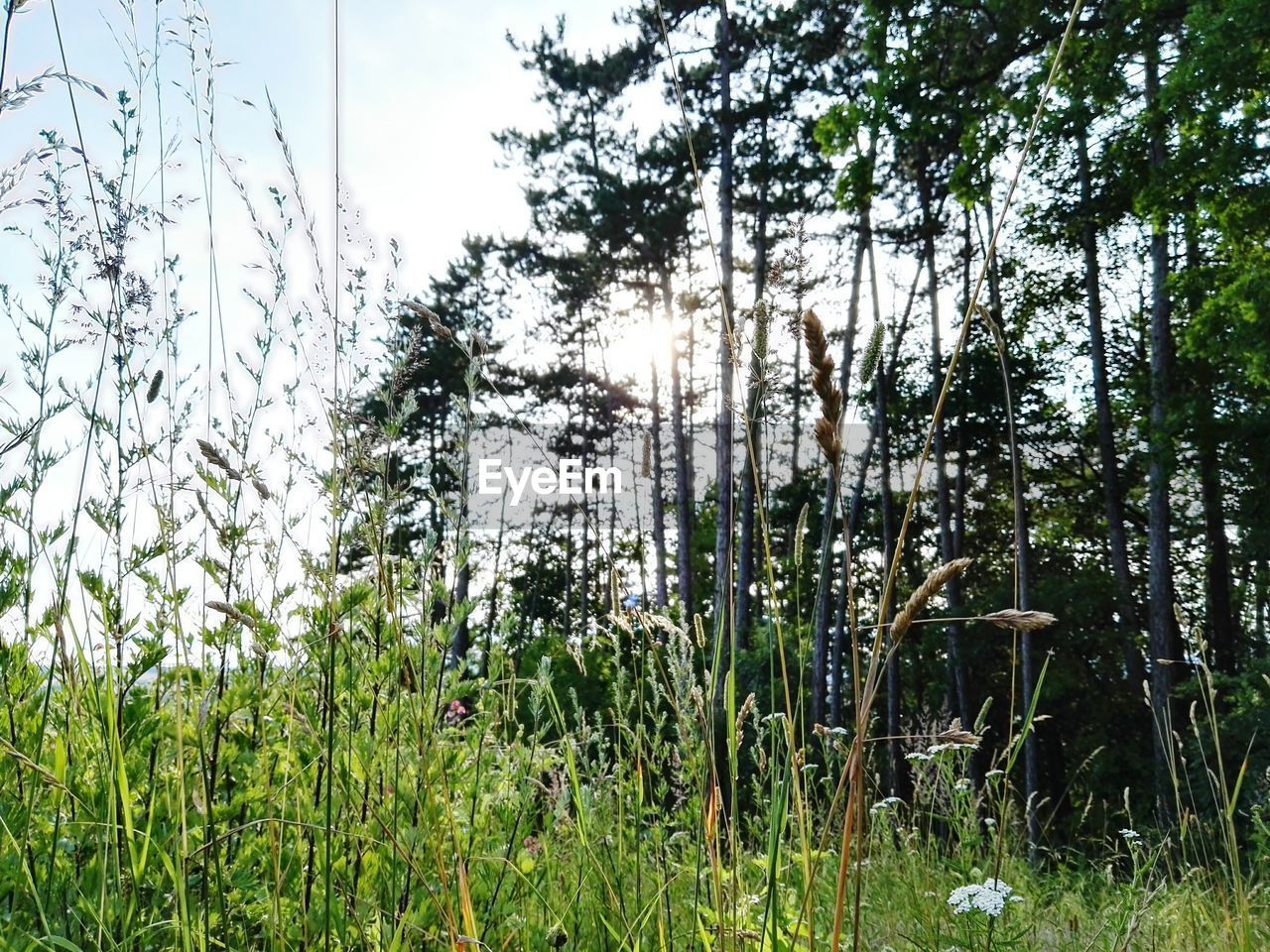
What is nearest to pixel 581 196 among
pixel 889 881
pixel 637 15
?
pixel 637 15

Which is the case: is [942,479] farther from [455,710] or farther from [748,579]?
[455,710]

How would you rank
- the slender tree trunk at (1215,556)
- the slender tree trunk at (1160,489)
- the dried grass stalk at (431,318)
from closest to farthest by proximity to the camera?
1. the dried grass stalk at (431,318)
2. the slender tree trunk at (1160,489)
3. the slender tree trunk at (1215,556)

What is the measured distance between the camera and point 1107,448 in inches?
528

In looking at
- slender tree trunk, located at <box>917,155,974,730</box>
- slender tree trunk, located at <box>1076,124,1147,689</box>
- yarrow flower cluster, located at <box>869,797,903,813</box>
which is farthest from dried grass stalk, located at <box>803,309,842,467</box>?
slender tree trunk, located at <box>917,155,974,730</box>

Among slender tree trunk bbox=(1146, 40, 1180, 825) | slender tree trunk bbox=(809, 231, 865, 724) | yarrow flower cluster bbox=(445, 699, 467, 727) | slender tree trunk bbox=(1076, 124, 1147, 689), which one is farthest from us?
slender tree trunk bbox=(809, 231, 865, 724)

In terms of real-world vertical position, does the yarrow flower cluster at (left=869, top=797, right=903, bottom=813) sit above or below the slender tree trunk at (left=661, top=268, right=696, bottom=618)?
below

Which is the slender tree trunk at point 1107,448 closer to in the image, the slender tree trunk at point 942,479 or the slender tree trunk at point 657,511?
the slender tree trunk at point 942,479

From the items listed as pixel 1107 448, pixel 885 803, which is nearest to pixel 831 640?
pixel 1107 448

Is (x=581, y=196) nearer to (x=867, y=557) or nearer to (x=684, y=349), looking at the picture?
(x=684, y=349)

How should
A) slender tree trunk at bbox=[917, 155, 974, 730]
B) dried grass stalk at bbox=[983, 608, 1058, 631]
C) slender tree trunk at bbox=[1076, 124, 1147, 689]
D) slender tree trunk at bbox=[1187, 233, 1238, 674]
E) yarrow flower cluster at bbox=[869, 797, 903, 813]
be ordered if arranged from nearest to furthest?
dried grass stalk at bbox=[983, 608, 1058, 631] < yarrow flower cluster at bbox=[869, 797, 903, 813] < slender tree trunk at bbox=[1187, 233, 1238, 674] < slender tree trunk at bbox=[1076, 124, 1147, 689] < slender tree trunk at bbox=[917, 155, 974, 730]

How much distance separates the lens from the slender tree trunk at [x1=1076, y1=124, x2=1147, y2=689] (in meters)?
13.2

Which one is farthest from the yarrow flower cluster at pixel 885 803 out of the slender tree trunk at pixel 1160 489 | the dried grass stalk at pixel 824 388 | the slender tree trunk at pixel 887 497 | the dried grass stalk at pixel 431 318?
the slender tree trunk at pixel 887 497

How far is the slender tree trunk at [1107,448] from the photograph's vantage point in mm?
13172

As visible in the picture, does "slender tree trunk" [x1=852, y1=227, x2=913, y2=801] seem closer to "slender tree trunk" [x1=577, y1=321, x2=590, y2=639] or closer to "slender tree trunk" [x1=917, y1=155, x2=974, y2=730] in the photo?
"slender tree trunk" [x1=917, y1=155, x2=974, y2=730]
